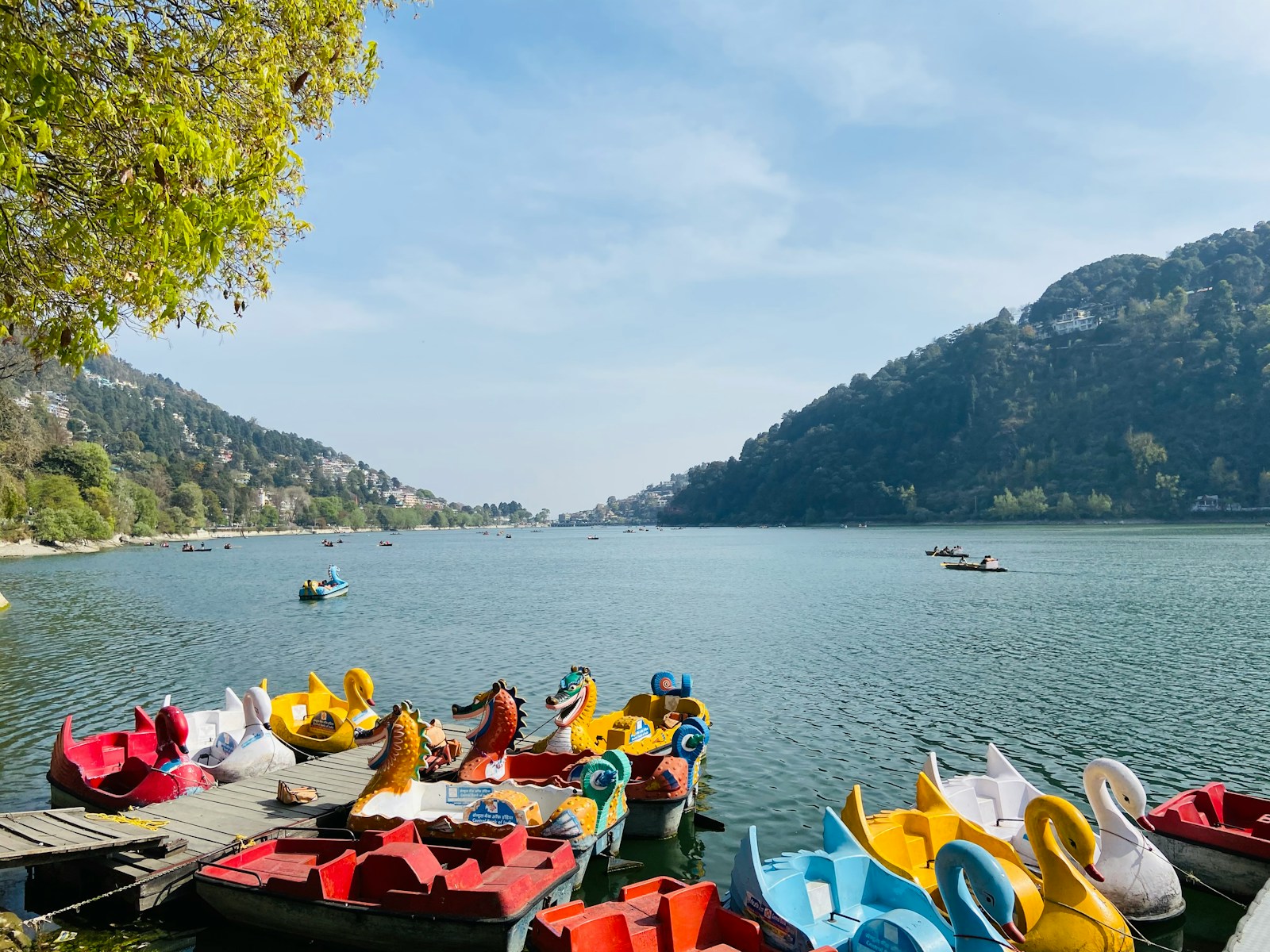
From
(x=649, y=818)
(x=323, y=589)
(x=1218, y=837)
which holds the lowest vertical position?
(x=649, y=818)

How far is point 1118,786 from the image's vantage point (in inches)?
401

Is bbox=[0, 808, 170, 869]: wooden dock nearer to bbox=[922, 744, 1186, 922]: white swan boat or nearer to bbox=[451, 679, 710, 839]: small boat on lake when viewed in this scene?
bbox=[451, 679, 710, 839]: small boat on lake

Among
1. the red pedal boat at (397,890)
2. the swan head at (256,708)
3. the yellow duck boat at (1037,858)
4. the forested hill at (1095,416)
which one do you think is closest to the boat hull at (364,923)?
the red pedal boat at (397,890)

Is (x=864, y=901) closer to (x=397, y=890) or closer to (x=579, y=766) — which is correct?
(x=579, y=766)

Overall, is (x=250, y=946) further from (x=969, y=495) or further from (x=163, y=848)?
(x=969, y=495)

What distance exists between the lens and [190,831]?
10.5 metres

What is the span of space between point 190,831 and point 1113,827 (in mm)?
11464

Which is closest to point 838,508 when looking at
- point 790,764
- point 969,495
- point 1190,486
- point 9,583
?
point 969,495

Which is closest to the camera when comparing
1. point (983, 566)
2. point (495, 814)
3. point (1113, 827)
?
point (1113, 827)

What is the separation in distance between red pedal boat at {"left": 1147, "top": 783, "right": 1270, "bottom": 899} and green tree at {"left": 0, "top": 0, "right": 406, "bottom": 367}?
42.5 ft

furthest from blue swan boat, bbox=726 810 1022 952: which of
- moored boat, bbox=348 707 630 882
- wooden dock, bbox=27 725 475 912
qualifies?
wooden dock, bbox=27 725 475 912

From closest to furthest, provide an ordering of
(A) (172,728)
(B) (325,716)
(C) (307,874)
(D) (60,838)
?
(C) (307,874) < (D) (60,838) < (A) (172,728) < (B) (325,716)

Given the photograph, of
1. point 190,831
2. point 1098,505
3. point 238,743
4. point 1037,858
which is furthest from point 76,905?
point 1098,505

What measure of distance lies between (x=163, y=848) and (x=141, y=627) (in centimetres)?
3025
